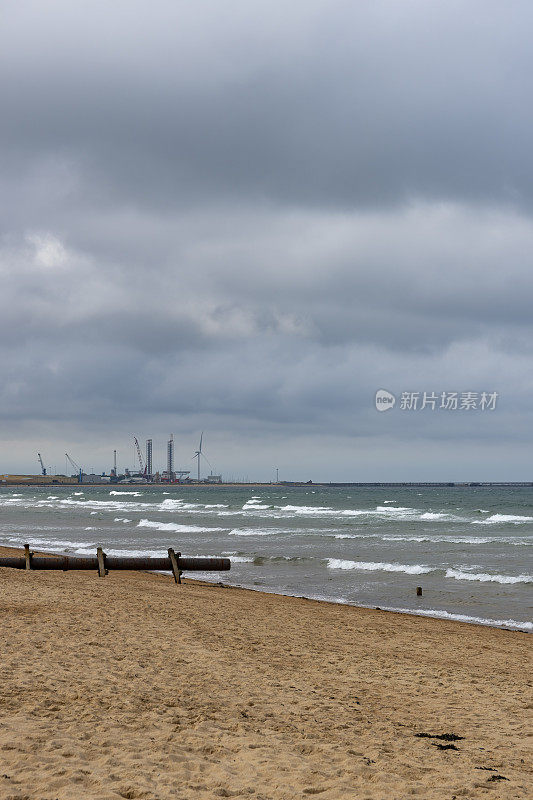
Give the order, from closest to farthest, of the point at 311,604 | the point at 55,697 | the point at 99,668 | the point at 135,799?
the point at 135,799
the point at 55,697
the point at 99,668
the point at 311,604

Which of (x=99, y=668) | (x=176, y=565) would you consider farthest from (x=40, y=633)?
(x=176, y=565)

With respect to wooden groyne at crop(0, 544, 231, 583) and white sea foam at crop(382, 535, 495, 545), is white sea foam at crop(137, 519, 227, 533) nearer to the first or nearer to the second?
white sea foam at crop(382, 535, 495, 545)

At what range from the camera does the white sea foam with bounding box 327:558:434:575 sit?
26125 millimetres

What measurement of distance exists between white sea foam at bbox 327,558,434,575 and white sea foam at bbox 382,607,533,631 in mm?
7356

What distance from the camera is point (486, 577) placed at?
24.4 m

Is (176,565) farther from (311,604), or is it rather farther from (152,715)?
(152,715)

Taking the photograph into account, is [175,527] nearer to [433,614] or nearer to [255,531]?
[255,531]

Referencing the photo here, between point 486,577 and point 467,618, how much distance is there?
7.42 metres

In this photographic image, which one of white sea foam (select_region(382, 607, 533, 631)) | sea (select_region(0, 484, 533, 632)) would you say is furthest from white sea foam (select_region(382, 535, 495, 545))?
white sea foam (select_region(382, 607, 533, 631))

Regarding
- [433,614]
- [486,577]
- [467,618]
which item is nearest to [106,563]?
[433,614]

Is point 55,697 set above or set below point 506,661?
above

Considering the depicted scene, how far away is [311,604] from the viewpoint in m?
18.2

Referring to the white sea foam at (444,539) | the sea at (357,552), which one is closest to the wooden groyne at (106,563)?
the sea at (357,552)

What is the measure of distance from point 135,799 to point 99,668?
14.5 ft
